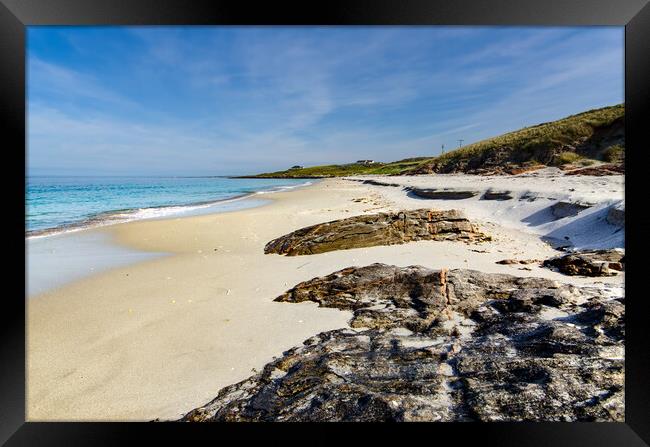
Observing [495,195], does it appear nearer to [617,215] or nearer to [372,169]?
[617,215]

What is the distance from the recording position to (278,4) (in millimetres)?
2287

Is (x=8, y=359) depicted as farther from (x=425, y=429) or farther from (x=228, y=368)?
(x=425, y=429)

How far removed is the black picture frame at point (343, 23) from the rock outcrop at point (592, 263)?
3219 millimetres

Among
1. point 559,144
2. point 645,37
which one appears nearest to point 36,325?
point 645,37

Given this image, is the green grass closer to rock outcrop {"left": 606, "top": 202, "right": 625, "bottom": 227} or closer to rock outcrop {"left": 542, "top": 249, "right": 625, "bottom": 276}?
rock outcrop {"left": 606, "top": 202, "right": 625, "bottom": 227}

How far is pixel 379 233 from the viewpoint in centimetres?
809

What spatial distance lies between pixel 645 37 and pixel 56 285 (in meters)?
9.43

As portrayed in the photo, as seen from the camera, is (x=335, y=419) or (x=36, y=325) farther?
(x=36, y=325)

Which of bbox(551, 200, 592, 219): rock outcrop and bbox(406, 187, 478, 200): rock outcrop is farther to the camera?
bbox(406, 187, 478, 200): rock outcrop

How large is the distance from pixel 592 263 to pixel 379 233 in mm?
4276

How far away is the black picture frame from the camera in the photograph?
2.12m

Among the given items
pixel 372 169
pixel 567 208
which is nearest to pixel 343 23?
pixel 567 208

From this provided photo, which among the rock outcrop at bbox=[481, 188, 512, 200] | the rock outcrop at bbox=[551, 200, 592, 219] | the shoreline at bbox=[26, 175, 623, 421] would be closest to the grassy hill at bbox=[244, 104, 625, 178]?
the rock outcrop at bbox=[481, 188, 512, 200]

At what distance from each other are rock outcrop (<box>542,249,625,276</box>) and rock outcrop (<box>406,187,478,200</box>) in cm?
1059
